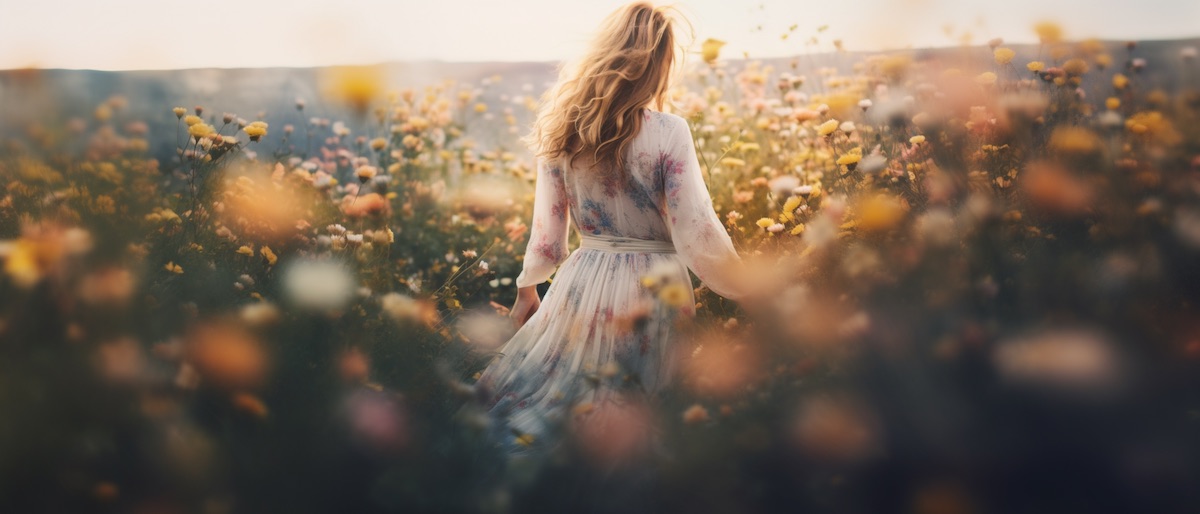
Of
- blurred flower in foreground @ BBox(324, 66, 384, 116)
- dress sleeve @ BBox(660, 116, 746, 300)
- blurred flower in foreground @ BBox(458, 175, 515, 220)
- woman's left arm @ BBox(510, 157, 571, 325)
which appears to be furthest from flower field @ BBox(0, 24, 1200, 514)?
blurred flower in foreground @ BBox(458, 175, 515, 220)

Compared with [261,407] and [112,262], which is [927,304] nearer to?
[261,407]

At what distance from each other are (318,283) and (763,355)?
3.47ft

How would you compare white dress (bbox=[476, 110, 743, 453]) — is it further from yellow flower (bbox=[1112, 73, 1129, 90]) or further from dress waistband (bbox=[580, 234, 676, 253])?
yellow flower (bbox=[1112, 73, 1129, 90])

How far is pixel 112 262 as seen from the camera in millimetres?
1385

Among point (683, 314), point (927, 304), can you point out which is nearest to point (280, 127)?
point (683, 314)

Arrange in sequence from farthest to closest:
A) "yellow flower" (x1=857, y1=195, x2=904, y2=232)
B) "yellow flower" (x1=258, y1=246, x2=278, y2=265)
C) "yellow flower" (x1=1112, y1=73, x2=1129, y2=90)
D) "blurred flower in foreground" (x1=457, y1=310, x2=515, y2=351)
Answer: "blurred flower in foreground" (x1=457, y1=310, x2=515, y2=351) → "yellow flower" (x1=258, y1=246, x2=278, y2=265) → "yellow flower" (x1=1112, y1=73, x2=1129, y2=90) → "yellow flower" (x1=857, y1=195, x2=904, y2=232)

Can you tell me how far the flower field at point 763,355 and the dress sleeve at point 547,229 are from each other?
0.49 metres

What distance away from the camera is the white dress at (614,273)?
2.20 metres

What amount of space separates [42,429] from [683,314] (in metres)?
1.46

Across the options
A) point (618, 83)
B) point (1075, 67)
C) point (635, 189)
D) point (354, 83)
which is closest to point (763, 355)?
point (635, 189)

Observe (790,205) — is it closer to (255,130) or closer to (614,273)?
(614,273)

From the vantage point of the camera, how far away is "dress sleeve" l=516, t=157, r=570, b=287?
8.05 feet

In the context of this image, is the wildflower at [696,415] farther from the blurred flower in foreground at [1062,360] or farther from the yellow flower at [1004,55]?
the yellow flower at [1004,55]

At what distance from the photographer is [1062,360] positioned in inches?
52.2
